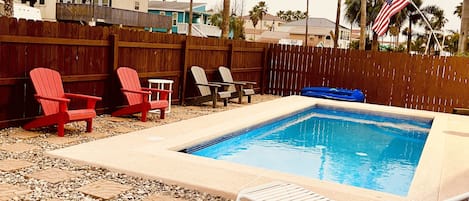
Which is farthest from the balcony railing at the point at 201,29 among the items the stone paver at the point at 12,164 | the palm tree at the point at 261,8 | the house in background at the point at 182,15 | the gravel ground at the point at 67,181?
the stone paver at the point at 12,164

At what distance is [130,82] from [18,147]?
3111mm

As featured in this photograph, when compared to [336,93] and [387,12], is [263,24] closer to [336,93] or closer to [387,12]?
[387,12]

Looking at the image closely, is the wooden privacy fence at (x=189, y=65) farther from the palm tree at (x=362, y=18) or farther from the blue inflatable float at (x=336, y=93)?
the palm tree at (x=362, y=18)

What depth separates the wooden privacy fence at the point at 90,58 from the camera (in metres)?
6.43

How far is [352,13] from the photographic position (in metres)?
43.0

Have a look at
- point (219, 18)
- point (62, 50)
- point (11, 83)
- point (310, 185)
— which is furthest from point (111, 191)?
point (219, 18)

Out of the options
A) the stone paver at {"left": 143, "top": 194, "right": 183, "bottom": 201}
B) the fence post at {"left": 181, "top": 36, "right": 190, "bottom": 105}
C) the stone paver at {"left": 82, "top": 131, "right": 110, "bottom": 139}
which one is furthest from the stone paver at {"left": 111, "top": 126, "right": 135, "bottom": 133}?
the fence post at {"left": 181, "top": 36, "right": 190, "bottom": 105}

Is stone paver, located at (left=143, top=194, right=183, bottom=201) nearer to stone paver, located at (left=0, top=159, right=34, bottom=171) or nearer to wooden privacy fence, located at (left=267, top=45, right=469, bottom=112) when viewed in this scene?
stone paver, located at (left=0, top=159, right=34, bottom=171)

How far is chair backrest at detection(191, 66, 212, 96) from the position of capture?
34.6 ft

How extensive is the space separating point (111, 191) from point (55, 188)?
0.45 metres

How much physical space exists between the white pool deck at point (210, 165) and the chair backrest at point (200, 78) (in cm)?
291

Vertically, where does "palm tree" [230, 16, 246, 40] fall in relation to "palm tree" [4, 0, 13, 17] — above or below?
above

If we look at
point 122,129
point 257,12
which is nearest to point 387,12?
point 122,129

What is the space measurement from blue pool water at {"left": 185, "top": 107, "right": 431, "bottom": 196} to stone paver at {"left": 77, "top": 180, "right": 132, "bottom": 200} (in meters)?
1.99
